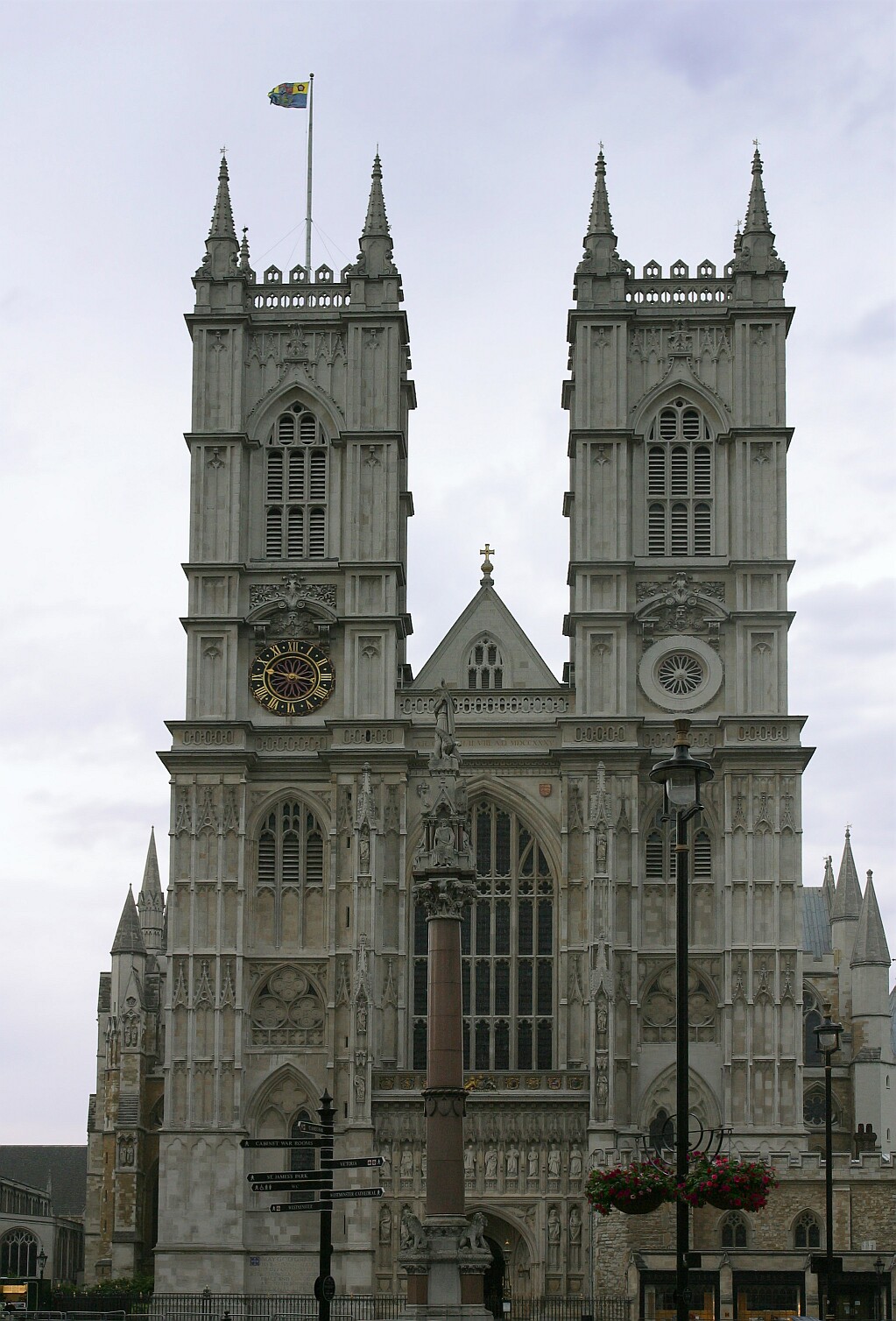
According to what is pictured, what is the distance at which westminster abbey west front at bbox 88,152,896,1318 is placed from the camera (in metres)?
58.8

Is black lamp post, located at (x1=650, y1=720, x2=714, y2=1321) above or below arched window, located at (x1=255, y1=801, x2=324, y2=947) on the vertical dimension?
below

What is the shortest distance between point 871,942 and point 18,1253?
4111cm

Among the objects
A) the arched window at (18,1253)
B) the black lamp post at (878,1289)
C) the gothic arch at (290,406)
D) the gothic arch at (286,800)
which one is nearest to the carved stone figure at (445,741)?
the black lamp post at (878,1289)

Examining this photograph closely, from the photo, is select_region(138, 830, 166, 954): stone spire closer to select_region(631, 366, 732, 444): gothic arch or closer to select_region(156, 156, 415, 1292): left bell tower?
select_region(156, 156, 415, 1292): left bell tower

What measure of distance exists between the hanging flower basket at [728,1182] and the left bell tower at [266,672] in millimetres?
29996

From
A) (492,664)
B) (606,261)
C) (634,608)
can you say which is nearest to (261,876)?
(492,664)

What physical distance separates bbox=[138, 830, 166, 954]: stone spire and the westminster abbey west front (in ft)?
47.2

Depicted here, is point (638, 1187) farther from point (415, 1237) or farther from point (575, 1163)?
point (575, 1163)

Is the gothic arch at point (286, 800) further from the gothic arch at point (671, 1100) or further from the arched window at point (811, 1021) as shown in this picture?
the arched window at point (811, 1021)

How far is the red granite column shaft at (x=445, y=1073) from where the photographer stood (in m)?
38.8

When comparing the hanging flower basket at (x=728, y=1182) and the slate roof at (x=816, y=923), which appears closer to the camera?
the hanging flower basket at (x=728, y=1182)

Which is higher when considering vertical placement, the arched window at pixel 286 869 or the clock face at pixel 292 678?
the clock face at pixel 292 678

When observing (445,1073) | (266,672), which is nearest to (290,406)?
(266,672)

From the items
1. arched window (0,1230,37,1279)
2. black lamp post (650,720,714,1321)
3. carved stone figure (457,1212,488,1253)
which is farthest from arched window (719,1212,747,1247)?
arched window (0,1230,37,1279)
